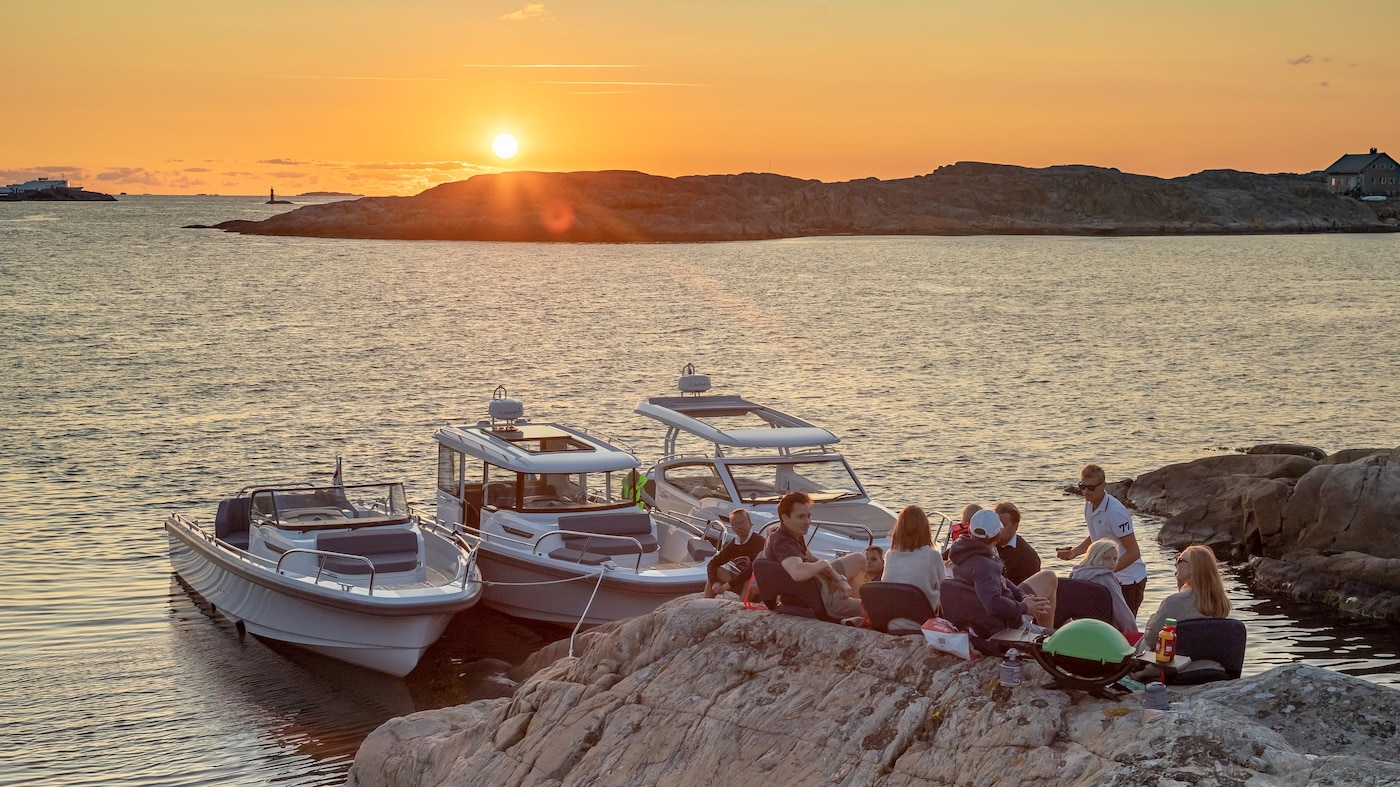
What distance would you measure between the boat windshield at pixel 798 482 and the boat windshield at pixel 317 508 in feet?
16.5

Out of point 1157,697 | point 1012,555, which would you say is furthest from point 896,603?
point 1012,555

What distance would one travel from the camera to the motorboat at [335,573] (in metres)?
17.3

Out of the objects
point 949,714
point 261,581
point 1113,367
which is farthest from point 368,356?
point 949,714

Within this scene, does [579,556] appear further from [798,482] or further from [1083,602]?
[1083,602]

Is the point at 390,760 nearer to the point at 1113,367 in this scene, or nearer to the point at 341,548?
the point at 341,548

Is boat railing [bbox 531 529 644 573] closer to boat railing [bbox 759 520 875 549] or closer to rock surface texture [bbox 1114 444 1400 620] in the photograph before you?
boat railing [bbox 759 520 875 549]

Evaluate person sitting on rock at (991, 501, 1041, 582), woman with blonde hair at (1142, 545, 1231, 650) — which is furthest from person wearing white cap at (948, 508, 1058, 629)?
person sitting on rock at (991, 501, 1041, 582)

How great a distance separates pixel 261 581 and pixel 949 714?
13.0 metres

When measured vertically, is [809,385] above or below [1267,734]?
below

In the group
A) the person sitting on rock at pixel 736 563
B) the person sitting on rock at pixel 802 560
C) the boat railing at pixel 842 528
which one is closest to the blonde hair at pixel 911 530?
the person sitting on rock at pixel 802 560

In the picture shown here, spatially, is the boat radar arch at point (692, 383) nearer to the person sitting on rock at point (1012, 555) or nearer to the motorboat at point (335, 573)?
the motorboat at point (335, 573)

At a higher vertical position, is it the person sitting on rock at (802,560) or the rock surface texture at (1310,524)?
the person sitting on rock at (802,560)

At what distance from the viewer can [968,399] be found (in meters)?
45.8

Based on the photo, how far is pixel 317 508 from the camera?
20.1 m
